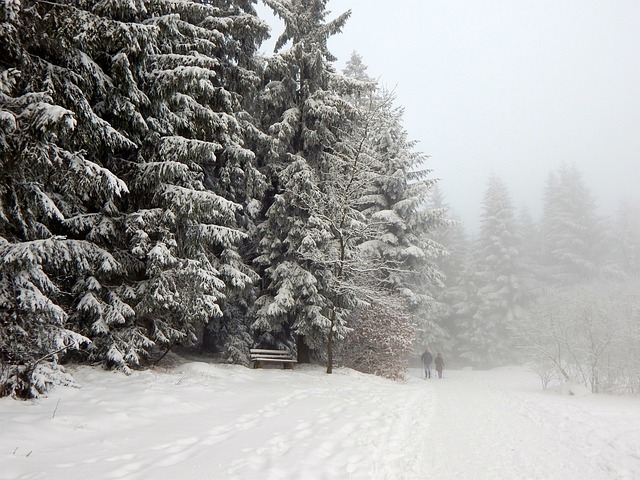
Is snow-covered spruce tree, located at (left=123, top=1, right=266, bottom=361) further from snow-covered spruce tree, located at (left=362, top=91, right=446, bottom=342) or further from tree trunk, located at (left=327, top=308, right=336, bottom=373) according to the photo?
snow-covered spruce tree, located at (left=362, top=91, right=446, bottom=342)

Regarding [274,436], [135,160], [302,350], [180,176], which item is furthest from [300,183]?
[274,436]

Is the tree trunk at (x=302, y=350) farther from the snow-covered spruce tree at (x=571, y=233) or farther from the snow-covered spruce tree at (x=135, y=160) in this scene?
the snow-covered spruce tree at (x=571, y=233)

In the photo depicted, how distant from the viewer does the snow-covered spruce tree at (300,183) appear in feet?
41.6

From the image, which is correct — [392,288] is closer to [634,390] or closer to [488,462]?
[634,390]

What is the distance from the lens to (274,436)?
17.3ft

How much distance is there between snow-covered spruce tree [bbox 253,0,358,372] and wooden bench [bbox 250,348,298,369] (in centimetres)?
83

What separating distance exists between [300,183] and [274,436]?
9249 millimetres

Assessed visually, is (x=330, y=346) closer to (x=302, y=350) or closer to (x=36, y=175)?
(x=302, y=350)

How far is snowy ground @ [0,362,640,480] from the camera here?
3.98 m

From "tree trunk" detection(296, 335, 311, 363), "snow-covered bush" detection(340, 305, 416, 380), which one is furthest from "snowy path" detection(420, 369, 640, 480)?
"tree trunk" detection(296, 335, 311, 363)

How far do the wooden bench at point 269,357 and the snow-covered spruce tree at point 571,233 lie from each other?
30169 millimetres

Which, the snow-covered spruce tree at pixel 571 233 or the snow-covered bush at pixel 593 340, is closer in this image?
the snow-covered bush at pixel 593 340

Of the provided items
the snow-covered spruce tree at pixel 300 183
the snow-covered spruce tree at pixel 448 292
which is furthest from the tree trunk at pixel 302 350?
the snow-covered spruce tree at pixel 448 292

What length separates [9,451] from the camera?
3756 millimetres
